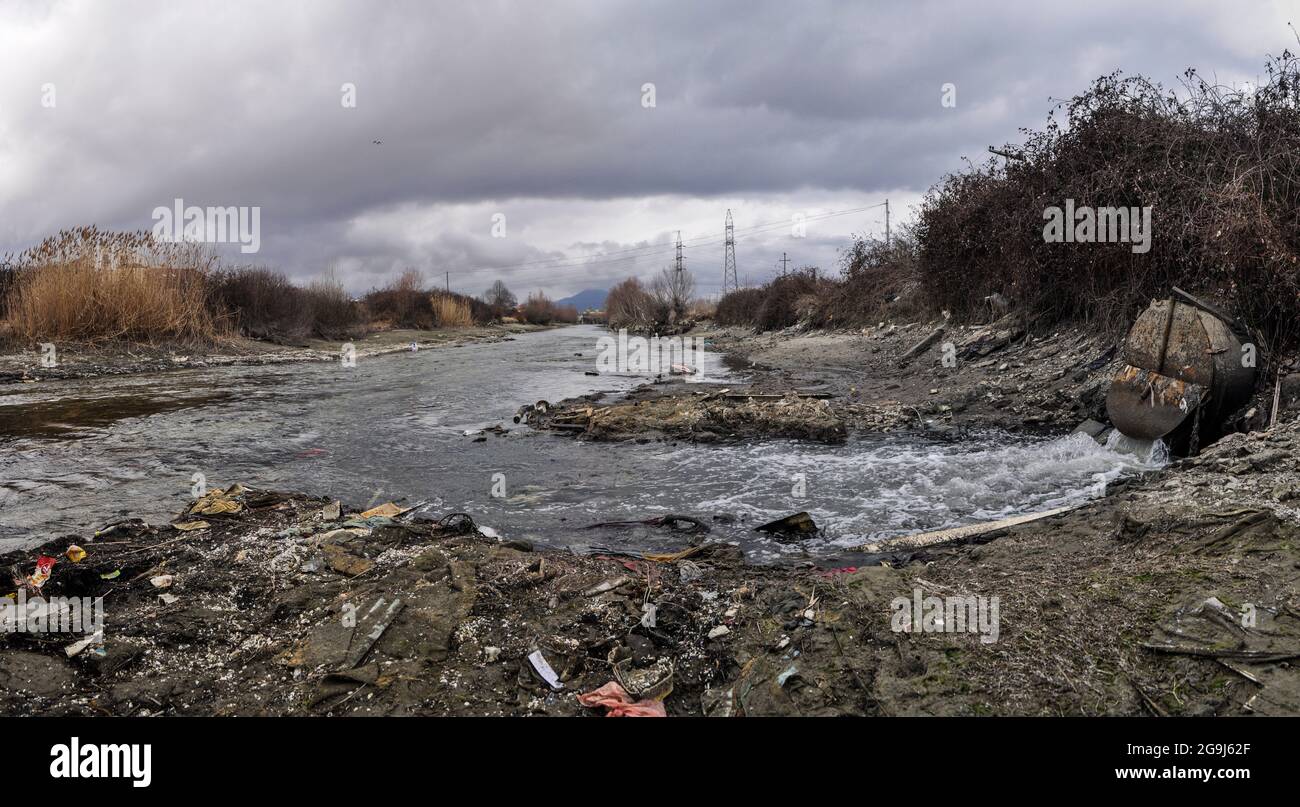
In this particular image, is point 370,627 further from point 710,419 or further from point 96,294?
point 96,294

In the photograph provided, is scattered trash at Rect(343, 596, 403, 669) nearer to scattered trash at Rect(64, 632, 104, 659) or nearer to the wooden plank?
scattered trash at Rect(64, 632, 104, 659)

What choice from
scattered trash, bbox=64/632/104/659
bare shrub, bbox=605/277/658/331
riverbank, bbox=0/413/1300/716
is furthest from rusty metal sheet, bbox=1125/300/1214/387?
bare shrub, bbox=605/277/658/331

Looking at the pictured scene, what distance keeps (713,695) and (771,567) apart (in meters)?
1.84

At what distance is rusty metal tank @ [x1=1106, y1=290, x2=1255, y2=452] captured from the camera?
6711 mm

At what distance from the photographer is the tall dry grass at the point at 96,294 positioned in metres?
18.6

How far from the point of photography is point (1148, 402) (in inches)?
281

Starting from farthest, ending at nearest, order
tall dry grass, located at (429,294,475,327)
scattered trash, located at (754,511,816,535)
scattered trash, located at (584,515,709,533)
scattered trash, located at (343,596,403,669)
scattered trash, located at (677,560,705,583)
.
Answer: tall dry grass, located at (429,294,475,327) → scattered trash, located at (584,515,709,533) → scattered trash, located at (754,511,816,535) → scattered trash, located at (677,560,705,583) → scattered trash, located at (343,596,403,669)

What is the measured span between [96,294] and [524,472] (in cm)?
1861

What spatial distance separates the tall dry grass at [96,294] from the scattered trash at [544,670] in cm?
2244

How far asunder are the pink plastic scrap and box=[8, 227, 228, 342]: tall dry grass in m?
22.9

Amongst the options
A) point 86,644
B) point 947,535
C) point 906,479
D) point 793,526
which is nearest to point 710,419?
point 906,479

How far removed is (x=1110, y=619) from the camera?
10.0ft

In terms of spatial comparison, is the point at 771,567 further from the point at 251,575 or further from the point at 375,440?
the point at 375,440
